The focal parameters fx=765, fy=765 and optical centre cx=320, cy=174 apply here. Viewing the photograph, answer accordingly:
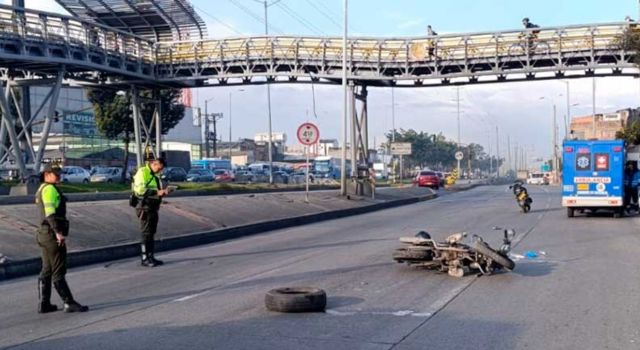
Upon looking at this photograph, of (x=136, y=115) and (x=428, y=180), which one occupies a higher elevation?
(x=136, y=115)

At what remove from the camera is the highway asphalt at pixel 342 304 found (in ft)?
25.6

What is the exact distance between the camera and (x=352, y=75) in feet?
133

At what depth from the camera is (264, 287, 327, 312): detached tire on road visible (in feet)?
30.0

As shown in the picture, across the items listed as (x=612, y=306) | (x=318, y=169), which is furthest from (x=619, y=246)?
(x=318, y=169)

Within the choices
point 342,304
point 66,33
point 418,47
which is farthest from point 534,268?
point 66,33

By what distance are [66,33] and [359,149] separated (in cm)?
1585

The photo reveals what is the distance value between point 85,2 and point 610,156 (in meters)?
37.7

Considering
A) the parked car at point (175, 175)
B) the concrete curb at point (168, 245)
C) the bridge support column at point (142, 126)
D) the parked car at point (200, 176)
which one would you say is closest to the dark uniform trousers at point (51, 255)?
the concrete curb at point (168, 245)

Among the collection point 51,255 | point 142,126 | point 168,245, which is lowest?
point 168,245

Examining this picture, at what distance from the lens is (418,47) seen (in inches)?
1642

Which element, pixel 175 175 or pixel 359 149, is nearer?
pixel 359 149

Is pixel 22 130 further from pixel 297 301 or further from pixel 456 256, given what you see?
pixel 297 301

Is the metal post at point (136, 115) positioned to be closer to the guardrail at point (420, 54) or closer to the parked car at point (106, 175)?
the guardrail at point (420, 54)

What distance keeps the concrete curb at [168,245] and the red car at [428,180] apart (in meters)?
33.1
